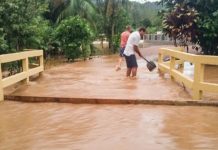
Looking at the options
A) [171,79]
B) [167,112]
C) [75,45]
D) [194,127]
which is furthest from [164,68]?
[75,45]

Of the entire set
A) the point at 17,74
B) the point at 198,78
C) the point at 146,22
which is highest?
the point at 146,22

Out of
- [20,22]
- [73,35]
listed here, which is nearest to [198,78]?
[20,22]

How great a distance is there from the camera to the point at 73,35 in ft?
73.0

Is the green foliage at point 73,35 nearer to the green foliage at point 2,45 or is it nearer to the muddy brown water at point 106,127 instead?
the green foliage at point 2,45

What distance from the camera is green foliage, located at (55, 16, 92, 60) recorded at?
22.1 meters

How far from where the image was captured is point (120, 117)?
7.68m

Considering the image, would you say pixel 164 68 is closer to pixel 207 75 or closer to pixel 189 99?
pixel 207 75

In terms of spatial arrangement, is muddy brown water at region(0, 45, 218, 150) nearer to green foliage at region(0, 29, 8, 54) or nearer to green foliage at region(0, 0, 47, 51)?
green foliage at region(0, 29, 8, 54)

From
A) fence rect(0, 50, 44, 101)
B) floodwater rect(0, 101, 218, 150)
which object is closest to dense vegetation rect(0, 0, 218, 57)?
fence rect(0, 50, 44, 101)

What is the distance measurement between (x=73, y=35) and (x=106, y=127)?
1568cm

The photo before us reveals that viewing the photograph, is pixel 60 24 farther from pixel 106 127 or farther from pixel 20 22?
pixel 106 127

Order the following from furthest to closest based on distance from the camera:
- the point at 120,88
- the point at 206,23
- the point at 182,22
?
the point at 182,22, the point at 206,23, the point at 120,88

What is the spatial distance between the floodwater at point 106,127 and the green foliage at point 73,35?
13340 mm

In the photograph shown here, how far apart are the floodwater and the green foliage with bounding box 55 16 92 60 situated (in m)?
13.3
